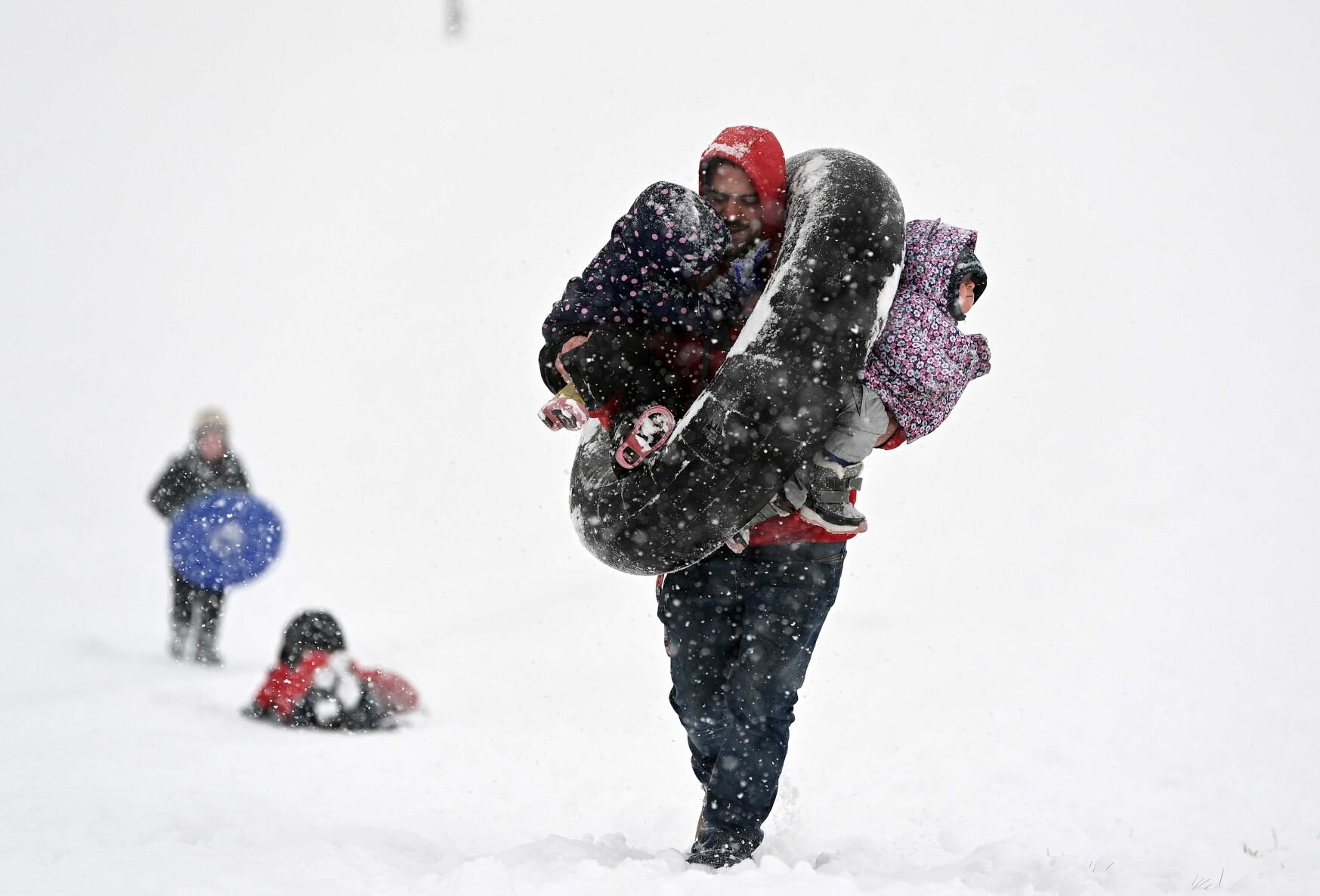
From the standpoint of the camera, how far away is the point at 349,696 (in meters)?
5.57

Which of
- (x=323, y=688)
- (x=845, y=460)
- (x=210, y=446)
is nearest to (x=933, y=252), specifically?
(x=845, y=460)

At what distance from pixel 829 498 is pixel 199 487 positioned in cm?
680

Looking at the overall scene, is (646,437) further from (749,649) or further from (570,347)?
(749,649)

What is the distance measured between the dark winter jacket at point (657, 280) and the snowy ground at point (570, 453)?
1.39 meters

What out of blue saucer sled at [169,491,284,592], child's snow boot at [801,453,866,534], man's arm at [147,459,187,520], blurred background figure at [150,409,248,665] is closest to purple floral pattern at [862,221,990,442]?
child's snow boot at [801,453,866,534]

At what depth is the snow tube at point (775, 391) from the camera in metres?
2.53

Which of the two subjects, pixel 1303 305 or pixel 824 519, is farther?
pixel 1303 305

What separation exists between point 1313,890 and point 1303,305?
9.76 metres

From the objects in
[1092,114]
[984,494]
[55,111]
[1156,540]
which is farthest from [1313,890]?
[55,111]

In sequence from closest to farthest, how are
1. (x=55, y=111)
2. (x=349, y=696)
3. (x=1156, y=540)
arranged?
(x=349, y=696) → (x=1156, y=540) → (x=55, y=111)

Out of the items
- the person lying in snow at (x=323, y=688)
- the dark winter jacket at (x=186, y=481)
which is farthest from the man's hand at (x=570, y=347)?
the dark winter jacket at (x=186, y=481)

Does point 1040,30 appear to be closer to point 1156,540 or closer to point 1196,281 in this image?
point 1196,281

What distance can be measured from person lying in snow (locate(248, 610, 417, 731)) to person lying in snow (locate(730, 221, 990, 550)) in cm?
356

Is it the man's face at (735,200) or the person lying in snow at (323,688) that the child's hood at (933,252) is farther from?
the person lying in snow at (323,688)
